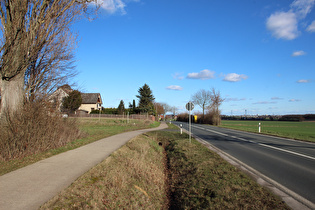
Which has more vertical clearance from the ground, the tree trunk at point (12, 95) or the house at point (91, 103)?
the house at point (91, 103)

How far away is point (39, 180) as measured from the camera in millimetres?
5309

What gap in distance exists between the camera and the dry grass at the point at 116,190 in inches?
168

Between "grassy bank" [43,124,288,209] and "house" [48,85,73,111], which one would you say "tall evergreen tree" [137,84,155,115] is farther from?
"grassy bank" [43,124,288,209]

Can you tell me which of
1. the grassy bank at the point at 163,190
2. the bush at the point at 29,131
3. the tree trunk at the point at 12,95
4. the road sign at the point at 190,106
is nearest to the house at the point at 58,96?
the bush at the point at 29,131

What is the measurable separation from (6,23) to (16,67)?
1.73 m

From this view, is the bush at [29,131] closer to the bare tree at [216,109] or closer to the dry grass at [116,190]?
the dry grass at [116,190]

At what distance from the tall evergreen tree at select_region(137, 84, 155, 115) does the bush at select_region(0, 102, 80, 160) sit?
178 feet

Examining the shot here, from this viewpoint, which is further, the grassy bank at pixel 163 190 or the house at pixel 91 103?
the house at pixel 91 103

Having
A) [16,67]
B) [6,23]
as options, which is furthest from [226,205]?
[6,23]

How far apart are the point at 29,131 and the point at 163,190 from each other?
17.1ft

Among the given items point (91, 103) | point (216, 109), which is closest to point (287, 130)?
point (216, 109)

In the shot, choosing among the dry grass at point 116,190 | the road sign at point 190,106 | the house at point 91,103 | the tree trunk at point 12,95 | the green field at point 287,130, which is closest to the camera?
the dry grass at point 116,190

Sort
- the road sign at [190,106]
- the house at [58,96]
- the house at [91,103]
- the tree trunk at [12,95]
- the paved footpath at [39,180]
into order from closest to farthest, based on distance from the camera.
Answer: the paved footpath at [39,180] < the tree trunk at [12,95] < the house at [58,96] < the road sign at [190,106] < the house at [91,103]

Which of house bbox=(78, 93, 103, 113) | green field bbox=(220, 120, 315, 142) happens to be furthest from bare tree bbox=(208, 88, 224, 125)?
house bbox=(78, 93, 103, 113)
